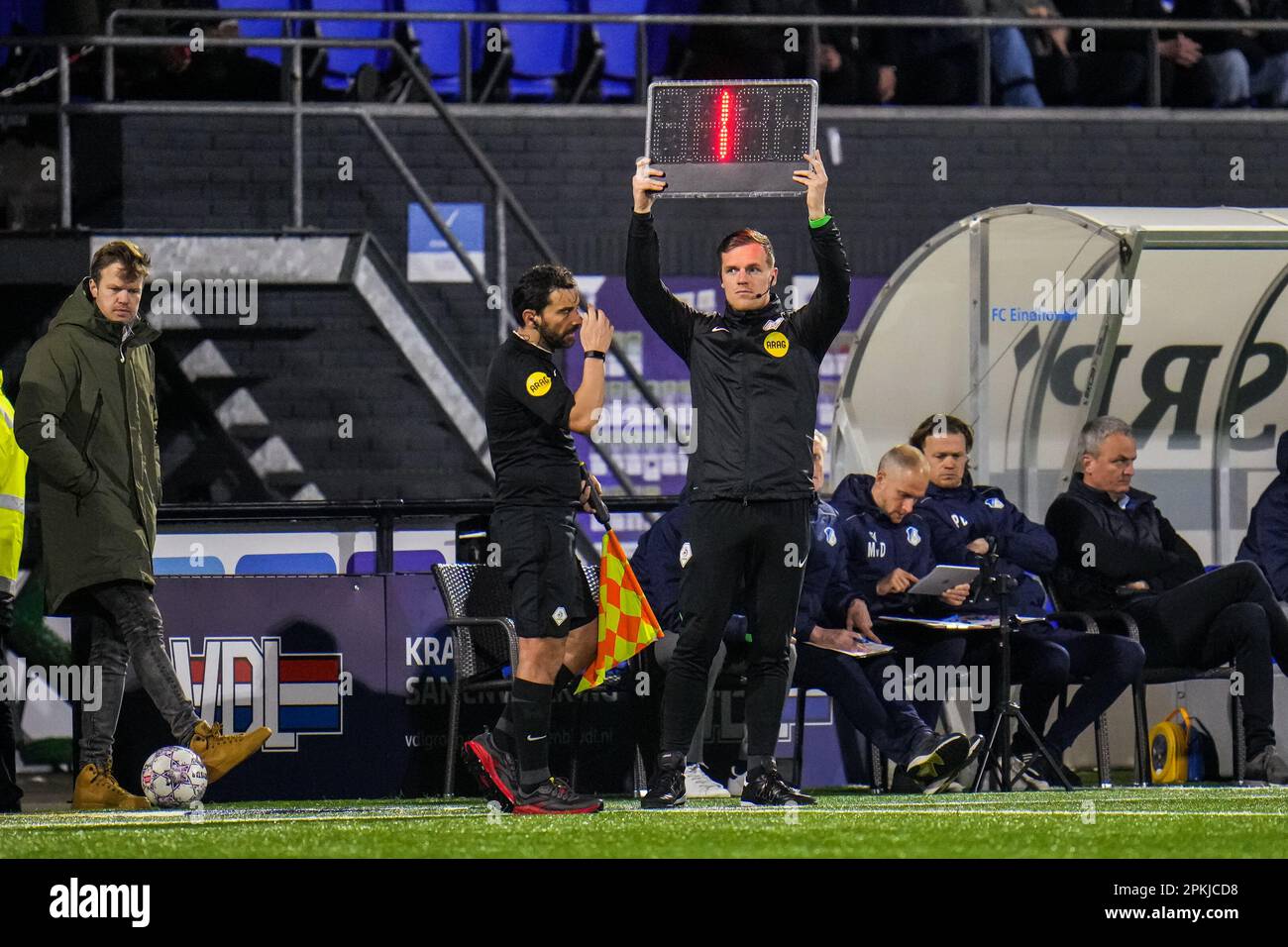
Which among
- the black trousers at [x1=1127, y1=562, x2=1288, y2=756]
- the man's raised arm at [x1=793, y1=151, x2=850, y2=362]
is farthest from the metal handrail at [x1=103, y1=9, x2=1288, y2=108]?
the man's raised arm at [x1=793, y1=151, x2=850, y2=362]

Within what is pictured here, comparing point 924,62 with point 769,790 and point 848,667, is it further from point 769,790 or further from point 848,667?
point 769,790

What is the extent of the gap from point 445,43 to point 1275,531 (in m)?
6.86

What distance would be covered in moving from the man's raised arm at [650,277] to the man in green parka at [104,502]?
190 cm

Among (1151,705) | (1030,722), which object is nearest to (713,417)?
(1030,722)

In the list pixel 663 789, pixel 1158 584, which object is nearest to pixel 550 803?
pixel 663 789

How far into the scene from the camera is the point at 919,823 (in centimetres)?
619

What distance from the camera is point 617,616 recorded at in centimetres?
739

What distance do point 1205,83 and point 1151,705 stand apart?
20.7ft

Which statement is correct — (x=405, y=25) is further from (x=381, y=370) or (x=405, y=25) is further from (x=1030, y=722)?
(x=1030, y=722)

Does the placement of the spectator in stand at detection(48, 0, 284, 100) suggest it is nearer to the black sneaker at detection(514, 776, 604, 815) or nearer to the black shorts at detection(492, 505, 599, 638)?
the black shorts at detection(492, 505, 599, 638)

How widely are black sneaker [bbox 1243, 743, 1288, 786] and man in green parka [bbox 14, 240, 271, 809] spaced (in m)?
3.95

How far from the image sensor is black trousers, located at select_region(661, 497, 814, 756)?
6.82 metres

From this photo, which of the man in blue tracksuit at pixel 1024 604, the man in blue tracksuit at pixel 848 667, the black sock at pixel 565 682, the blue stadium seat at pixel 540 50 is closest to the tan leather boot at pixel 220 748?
the black sock at pixel 565 682
